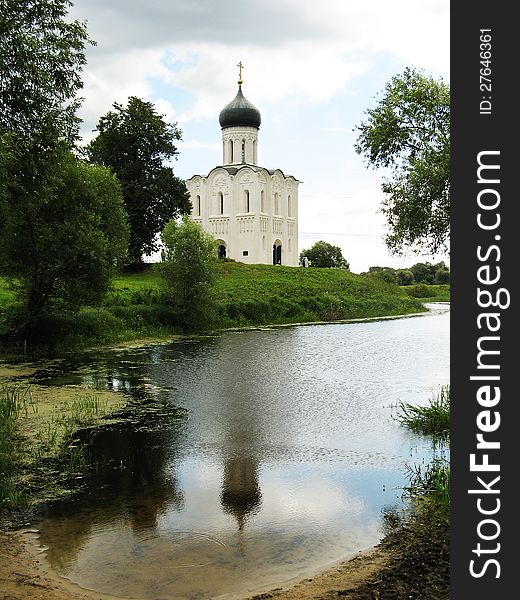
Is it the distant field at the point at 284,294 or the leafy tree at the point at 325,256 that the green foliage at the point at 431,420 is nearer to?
the distant field at the point at 284,294

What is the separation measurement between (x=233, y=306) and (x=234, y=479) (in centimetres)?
2763

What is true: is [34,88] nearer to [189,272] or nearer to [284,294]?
[189,272]

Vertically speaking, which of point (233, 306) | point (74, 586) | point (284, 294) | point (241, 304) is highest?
point (284, 294)

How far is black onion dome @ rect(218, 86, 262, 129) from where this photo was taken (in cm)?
6538

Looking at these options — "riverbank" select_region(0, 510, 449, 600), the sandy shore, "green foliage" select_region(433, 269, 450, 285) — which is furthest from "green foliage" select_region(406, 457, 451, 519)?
"green foliage" select_region(433, 269, 450, 285)

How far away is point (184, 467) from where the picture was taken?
11.2 m

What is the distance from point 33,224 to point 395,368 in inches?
489

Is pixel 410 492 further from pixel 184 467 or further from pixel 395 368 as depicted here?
pixel 395 368

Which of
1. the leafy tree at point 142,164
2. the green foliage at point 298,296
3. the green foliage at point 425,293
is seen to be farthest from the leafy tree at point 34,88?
the green foliage at point 425,293

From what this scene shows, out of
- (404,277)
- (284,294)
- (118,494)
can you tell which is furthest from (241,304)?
(404,277)

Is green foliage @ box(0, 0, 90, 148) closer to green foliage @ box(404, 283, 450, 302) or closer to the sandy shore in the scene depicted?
the sandy shore

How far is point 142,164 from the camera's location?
47688 mm

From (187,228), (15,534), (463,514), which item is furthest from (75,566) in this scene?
(187,228)

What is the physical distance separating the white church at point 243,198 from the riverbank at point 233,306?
31.9 feet
